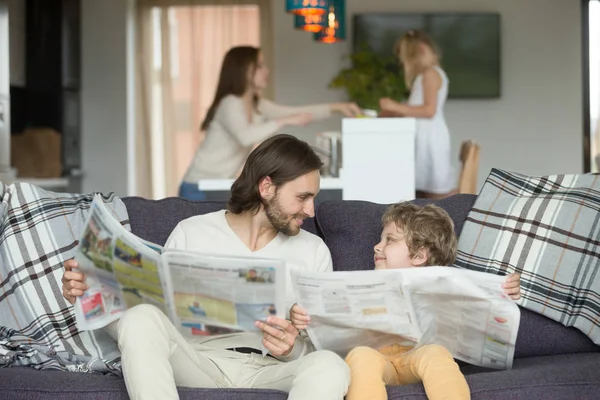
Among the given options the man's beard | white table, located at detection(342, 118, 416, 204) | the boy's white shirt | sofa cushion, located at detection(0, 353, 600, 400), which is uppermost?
white table, located at detection(342, 118, 416, 204)

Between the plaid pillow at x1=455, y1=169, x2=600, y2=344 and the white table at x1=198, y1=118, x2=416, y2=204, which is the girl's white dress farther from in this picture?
the plaid pillow at x1=455, y1=169, x2=600, y2=344

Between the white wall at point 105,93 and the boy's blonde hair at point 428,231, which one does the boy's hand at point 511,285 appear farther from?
the white wall at point 105,93

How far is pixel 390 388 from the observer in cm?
194

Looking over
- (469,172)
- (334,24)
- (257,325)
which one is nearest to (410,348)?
(257,325)

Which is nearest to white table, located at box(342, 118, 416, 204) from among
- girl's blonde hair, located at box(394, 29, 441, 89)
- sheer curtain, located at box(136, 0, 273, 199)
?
girl's blonde hair, located at box(394, 29, 441, 89)

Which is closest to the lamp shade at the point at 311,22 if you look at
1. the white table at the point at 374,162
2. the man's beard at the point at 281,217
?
the white table at the point at 374,162

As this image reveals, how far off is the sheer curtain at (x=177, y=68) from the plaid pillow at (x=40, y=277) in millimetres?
5239

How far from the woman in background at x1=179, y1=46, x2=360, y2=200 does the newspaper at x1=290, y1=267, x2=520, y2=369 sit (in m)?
2.19

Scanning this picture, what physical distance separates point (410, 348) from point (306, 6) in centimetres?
285

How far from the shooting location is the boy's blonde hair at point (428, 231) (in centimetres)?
220

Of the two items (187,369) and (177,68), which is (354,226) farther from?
(177,68)

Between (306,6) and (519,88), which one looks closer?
(306,6)

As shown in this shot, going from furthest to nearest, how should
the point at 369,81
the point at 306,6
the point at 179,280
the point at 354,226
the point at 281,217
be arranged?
the point at 369,81 → the point at 306,6 → the point at 354,226 → the point at 281,217 → the point at 179,280

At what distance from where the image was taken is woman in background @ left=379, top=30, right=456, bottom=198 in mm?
4902
